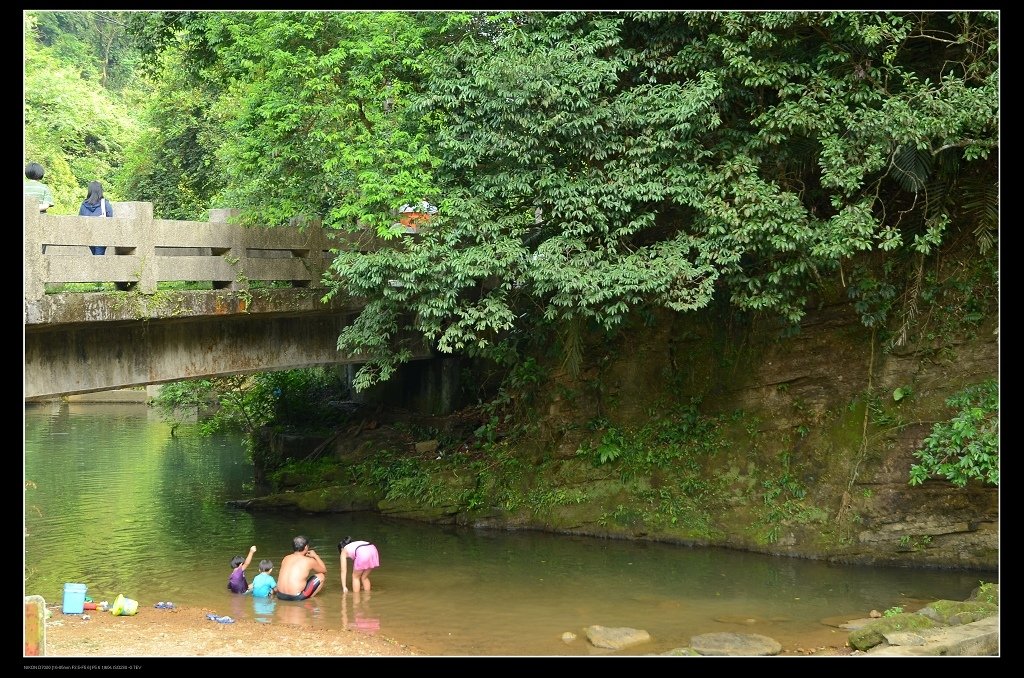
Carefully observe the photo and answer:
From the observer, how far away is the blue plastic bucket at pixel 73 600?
11.9 meters

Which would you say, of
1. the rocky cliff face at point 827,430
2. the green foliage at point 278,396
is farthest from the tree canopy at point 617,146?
the green foliage at point 278,396

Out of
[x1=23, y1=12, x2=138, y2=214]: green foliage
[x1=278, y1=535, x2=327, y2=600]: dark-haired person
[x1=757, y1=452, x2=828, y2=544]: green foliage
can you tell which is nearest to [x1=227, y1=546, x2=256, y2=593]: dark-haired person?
[x1=278, y1=535, x2=327, y2=600]: dark-haired person

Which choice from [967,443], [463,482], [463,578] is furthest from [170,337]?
[967,443]

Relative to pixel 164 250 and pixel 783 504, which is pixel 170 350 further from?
pixel 783 504

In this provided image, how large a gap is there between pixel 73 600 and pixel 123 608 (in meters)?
0.59

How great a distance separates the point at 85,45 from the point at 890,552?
119 ft

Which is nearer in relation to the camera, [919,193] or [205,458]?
[919,193]

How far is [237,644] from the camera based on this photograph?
35.0 feet

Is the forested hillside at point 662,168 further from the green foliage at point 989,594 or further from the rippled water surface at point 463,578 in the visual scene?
the rippled water surface at point 463,578

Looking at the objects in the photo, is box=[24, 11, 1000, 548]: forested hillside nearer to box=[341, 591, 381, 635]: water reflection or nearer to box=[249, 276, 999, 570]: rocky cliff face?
box=[249, 276, 999, 570]: rocky cliff face

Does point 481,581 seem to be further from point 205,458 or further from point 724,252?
point 205,458

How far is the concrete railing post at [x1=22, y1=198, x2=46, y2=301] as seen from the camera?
1155 cm

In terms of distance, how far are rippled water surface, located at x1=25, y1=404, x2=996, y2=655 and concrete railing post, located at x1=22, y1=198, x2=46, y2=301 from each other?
4312 millimetres

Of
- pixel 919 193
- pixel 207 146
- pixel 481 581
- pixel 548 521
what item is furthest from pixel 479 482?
pixel 207 146
